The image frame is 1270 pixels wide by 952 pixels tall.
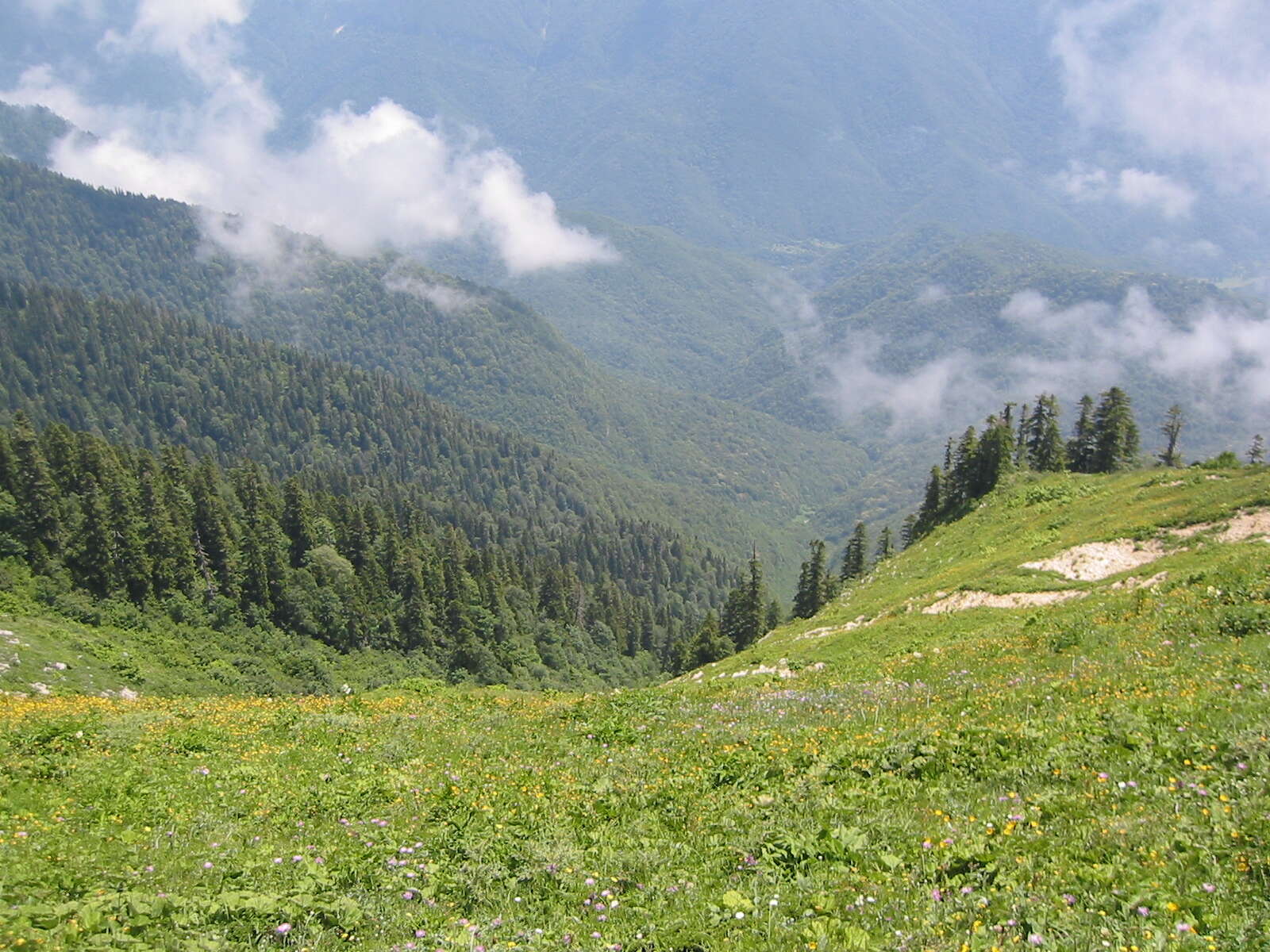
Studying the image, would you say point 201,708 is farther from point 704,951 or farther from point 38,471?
point 38,471

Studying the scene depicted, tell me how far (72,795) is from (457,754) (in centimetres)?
739

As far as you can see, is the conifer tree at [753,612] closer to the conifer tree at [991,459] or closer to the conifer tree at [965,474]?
the conifer tree at [965,474]

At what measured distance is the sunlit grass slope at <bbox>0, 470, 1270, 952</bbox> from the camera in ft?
28.9

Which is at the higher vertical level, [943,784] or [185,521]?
[185,521]

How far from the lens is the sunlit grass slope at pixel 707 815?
28.9ft

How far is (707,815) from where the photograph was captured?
43.0 ft

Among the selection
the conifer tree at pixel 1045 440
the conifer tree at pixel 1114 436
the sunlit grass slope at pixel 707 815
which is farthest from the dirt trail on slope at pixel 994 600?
the conifer tree at pixel 1114 436

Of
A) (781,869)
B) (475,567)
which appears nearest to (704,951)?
(781,869)

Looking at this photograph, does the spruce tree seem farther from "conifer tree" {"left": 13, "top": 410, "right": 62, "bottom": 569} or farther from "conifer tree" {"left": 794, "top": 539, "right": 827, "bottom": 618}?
"conifer tree" {"left": 13, "top": 410, "right": 62, "bottom": 569}

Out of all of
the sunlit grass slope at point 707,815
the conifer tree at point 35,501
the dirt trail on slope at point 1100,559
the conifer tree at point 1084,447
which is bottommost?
Result: the sunlit grass slope at point 707,815

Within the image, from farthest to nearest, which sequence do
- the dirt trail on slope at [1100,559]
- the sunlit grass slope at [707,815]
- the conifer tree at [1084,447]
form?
the conifer tree at [1084,447] → the dirt trail on slope at [1100,559] → the sunlit grass slope at [707,815]

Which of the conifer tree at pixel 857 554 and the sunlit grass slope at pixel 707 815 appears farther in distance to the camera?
the conifer tree at pixel 857 554

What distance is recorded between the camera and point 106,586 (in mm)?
70188

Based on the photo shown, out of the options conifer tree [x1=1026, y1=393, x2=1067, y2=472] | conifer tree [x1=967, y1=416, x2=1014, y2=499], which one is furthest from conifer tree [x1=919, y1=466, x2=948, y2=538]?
conifer tree [x1=1026, y1=393, x2=1067, y2=472]
